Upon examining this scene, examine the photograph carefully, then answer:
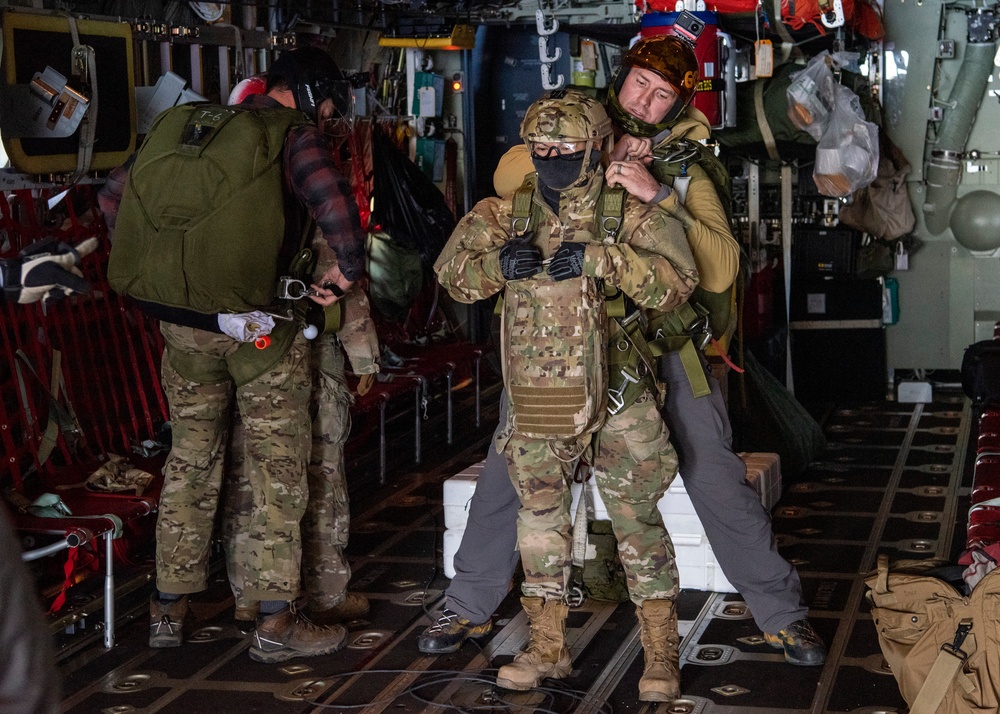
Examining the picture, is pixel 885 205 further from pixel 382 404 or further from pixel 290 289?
pixel 290 289

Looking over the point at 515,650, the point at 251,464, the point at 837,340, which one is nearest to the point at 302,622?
the point at 251,464

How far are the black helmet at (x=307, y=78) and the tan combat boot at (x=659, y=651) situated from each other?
2.08 m

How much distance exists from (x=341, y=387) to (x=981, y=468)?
2550 mm

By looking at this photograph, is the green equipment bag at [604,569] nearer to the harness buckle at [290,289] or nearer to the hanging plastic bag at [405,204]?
the harness buckle at [290,289]

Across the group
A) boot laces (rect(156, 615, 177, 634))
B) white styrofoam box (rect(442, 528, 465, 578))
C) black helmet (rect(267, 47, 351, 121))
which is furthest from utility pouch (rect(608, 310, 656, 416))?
boot laces (rect(156, 615, 177, 634))

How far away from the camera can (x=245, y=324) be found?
4.38 m

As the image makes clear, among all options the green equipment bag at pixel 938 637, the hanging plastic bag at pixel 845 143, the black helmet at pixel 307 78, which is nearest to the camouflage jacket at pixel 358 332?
the black helmet at pixel 307 78

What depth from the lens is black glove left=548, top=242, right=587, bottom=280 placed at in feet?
12.4

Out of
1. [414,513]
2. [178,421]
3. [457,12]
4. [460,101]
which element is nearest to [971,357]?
[414,513]

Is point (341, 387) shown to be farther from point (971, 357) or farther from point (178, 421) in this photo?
point (971, 357)

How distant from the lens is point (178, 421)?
4.56 meters

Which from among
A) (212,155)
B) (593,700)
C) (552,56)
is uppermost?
(552,56)

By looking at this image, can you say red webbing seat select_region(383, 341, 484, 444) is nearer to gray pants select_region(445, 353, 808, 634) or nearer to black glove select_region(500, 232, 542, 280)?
gray pants select_region(445, 353, 808, 634)

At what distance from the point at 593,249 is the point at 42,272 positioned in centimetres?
180
